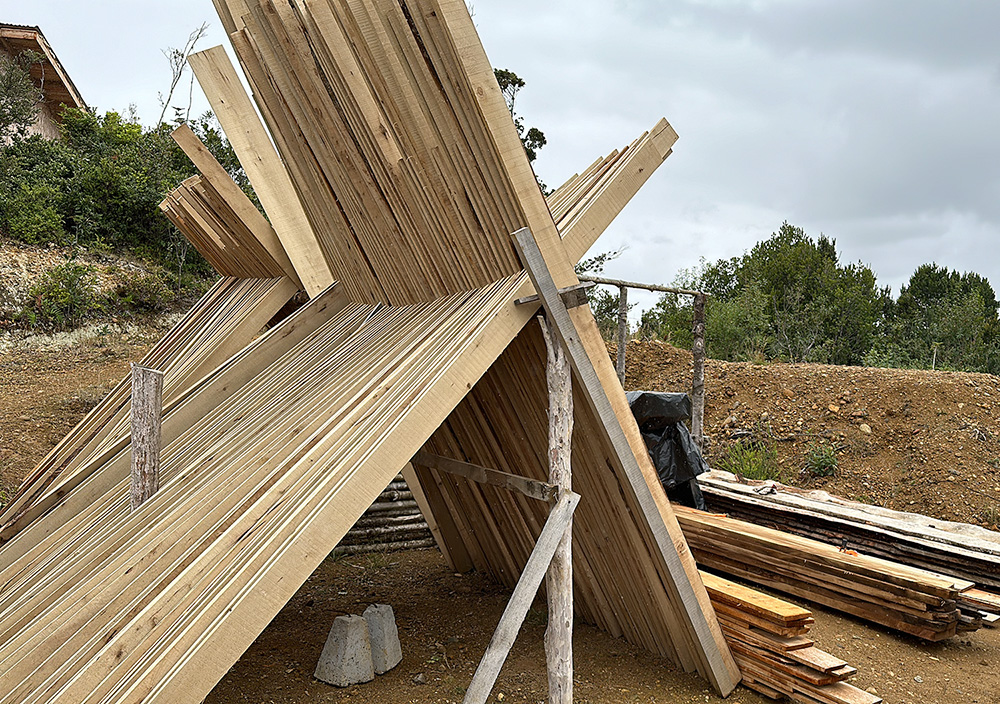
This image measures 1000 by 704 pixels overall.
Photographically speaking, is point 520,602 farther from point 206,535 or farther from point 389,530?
point 389,530

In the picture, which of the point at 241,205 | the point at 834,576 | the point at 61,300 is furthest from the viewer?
the point at 61,300

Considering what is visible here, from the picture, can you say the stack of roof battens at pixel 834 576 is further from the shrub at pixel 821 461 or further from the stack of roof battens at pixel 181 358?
the shrub at pixel 821 461

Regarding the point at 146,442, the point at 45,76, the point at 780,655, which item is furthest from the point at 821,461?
the point at 45,76

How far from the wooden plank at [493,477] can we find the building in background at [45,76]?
47.9 ft

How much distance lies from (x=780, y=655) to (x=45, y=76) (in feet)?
61.8

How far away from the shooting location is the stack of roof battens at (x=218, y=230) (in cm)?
552

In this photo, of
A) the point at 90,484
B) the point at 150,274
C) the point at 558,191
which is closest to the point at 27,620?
the point at 90,484

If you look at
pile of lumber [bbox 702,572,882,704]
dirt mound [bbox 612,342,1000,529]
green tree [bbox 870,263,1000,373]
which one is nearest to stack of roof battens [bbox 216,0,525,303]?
pile of lumber [bbox 702,572,882,704]

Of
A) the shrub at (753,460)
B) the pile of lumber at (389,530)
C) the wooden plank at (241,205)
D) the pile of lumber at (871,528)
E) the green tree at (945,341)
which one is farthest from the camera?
the green tree at (945,341)

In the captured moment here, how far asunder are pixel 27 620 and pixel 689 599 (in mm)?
2640

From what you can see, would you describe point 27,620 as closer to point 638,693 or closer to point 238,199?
point 638,693

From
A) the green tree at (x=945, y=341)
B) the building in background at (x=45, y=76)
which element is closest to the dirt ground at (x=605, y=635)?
the green tree at (x=945, y=341)

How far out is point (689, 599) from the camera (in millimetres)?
3527

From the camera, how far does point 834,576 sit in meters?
5.09
